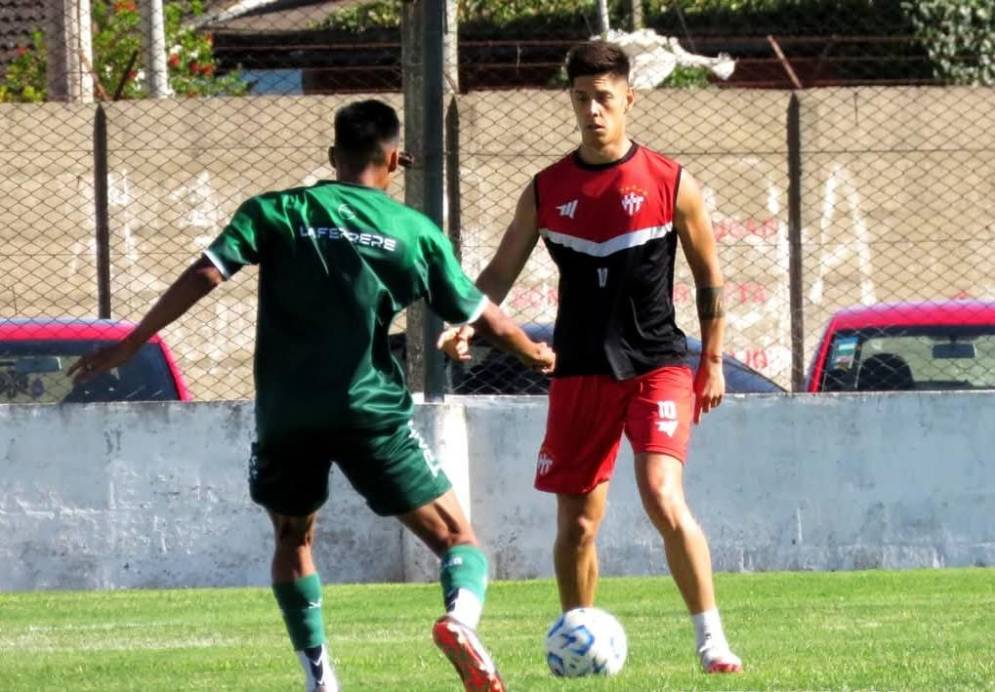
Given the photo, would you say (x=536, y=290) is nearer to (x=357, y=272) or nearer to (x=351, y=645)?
(x=351, y=645)

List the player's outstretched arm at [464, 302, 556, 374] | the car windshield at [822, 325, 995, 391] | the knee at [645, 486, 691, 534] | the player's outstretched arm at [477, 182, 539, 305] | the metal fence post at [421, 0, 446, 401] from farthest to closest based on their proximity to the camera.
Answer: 1. the car windshield at [822, 325, 995, 391]
2. the metal fence post at [421, 0, 446, 401]
3. the player's outstretched arm at [477, 182, 539, 305]
4. the knee at [645, 486, 691, 534]
5. the player's outstretched arm at [464, 302, 556, 374]

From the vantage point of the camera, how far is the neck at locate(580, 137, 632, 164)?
24.2ft

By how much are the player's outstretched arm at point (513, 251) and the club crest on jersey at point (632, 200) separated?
366mm

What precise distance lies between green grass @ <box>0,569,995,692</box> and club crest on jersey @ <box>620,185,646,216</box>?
1506 mm

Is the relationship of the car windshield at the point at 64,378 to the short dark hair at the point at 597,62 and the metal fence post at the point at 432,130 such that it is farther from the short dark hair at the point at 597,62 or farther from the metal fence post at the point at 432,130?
the short dark hair at the point at 597,62

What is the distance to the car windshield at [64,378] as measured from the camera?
39.7 ft

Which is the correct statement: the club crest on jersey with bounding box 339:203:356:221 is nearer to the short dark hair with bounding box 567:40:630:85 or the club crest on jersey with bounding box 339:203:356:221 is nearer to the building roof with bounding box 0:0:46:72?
the short dark hair with bounding box 567:40:630:85

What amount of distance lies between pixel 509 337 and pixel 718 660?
131 cm

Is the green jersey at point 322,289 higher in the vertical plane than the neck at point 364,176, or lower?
lower

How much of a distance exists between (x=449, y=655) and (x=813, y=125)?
14.4 metres

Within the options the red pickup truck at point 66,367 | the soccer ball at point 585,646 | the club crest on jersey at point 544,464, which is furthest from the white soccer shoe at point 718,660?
the red pickup truck at point 66,367

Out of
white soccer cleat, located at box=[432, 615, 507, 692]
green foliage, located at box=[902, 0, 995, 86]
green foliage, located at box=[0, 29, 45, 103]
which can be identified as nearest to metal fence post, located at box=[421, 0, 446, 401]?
white soccer cleat, located at box=[432, 615, 507, 692]

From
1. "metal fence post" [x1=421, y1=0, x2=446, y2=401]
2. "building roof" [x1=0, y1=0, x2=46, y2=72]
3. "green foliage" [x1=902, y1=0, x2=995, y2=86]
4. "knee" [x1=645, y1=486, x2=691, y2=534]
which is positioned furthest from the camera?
"green foliage" [x1=902, y1=0, x2=995, y2=86]

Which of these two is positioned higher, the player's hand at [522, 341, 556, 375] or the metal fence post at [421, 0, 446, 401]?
the metal fence post at [421, 0, 446, 401]
